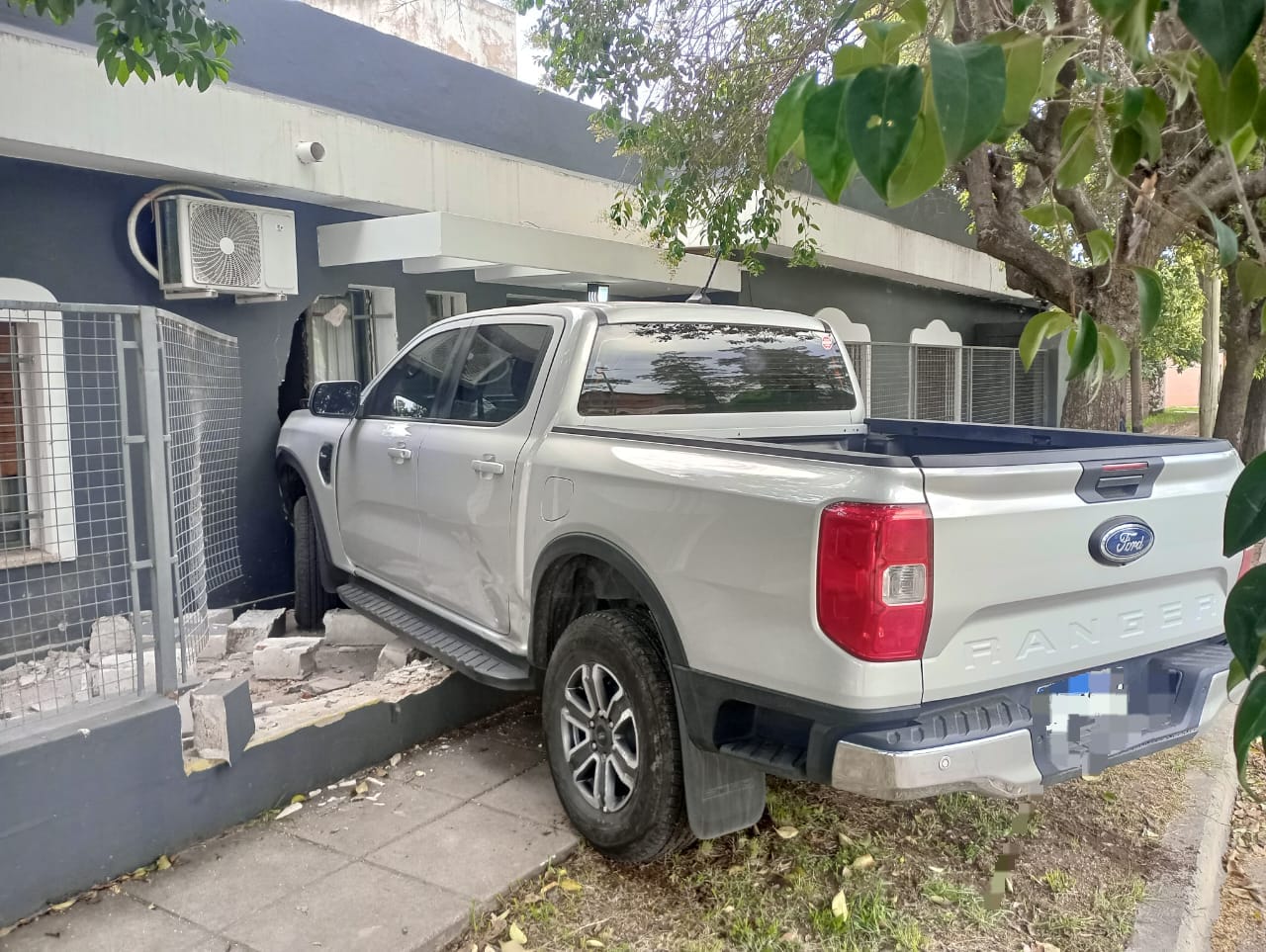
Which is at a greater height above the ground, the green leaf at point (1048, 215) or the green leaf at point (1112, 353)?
the green leaf at point (1048, 215)

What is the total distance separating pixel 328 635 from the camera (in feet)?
19.5

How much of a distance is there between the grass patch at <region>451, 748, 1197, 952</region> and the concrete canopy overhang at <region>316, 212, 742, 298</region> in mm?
4543

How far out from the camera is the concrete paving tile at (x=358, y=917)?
3070mm

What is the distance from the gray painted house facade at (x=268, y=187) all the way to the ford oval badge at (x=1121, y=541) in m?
3.69

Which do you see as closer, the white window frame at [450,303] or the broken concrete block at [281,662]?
the broken concrete block at [281,662]

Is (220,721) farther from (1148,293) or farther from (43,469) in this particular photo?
(1148,293)

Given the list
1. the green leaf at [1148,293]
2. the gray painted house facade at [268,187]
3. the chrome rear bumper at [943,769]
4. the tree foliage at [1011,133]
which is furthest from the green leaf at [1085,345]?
the gray painted house facade at [268,187]

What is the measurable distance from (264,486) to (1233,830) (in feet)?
20.7

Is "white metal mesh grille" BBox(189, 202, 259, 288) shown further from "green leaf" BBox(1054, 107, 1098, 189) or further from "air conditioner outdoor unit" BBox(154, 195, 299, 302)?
"green leaf" BBox(1054, 107, 1098, 189)

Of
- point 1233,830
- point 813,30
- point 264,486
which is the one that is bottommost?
point 1233,830

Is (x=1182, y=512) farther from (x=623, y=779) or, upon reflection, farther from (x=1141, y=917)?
(x=623, y=779)

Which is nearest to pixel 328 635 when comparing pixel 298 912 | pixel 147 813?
pixel 147 813

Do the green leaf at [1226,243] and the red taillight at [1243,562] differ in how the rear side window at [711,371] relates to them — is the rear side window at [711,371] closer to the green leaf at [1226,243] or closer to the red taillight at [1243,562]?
the red taillight at [1243,562]

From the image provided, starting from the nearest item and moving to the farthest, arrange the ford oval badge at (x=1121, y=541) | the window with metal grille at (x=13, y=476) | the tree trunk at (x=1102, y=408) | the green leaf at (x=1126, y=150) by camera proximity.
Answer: the green leaf at (x=1126, y=150)
the ford oval badge at (x=1121, y=541)
the window with metal grille at (x=13, y=476)
the tree trunk at (x=1102, y=408)
